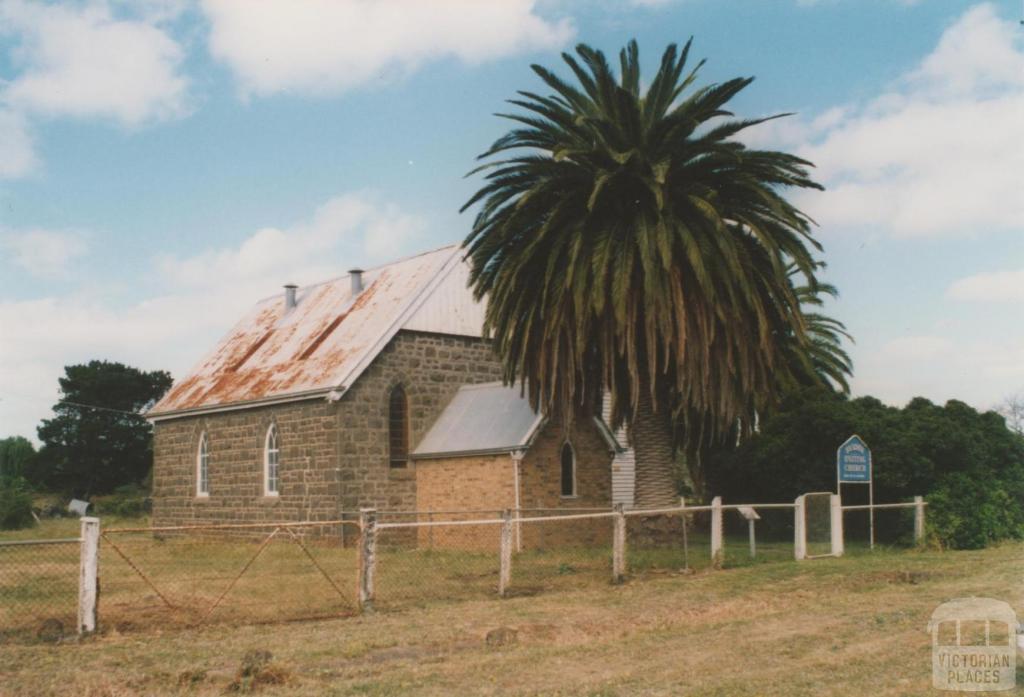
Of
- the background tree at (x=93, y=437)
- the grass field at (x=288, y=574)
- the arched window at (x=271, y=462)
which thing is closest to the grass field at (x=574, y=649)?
the grass field at (x=288, y=574)

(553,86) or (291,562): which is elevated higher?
(553,86)

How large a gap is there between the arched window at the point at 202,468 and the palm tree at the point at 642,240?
16135 millimetres

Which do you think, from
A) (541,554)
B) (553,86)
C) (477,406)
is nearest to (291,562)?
(541,554)

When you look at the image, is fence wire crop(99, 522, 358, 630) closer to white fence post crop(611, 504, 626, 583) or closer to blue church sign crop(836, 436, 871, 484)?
white fence post crop(611, 504, 626, 583)

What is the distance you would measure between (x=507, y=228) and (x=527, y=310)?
6.57 ft

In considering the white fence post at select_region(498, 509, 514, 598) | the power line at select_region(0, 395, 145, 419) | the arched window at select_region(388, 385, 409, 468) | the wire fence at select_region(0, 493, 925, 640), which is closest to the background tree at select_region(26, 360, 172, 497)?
the power line at select_region(0, 395, 145, 419)

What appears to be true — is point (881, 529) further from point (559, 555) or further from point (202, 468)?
point (202, 468)

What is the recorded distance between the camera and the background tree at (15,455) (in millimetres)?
53009

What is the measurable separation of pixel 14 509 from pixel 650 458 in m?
29.5

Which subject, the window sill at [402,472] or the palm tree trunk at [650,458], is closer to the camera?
the palm tree trunk at [650,458]

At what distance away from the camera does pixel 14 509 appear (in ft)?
137

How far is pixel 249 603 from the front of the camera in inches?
644

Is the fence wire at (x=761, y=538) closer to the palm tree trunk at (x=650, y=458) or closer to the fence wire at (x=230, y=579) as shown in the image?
the palm tree trunk at (x=650, y=458)

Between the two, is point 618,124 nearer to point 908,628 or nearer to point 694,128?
point 694,128
